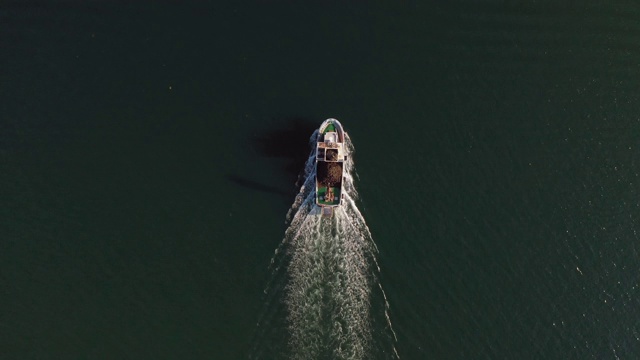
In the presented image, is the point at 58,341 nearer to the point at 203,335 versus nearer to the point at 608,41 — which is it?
the point at 203,335

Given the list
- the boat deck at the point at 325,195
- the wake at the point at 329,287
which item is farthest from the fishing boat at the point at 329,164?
the wake at the point at 329,287

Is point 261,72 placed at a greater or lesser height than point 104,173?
greater

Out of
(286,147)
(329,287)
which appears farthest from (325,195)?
(329,287)

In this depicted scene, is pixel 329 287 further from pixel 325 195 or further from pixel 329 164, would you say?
pixel 329 164

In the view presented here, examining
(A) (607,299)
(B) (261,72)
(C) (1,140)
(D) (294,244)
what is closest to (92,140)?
(C) (1,140)

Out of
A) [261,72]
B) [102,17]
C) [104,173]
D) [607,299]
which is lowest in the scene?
[607,299]

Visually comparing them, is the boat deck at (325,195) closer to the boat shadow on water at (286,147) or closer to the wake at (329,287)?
the wake at (329,287)
